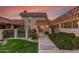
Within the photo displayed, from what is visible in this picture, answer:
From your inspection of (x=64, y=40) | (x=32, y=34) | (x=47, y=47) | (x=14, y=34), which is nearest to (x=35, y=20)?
(x=32, y=34)

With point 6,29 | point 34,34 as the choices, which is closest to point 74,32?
point 34,34

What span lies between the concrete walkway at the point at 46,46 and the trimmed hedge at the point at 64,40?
0.32 ft

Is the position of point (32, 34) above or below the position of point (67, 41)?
above

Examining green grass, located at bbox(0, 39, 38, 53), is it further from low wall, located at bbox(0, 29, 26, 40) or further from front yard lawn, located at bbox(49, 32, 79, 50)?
front yard lawn, located at bbox(49, 32, 79, 50)

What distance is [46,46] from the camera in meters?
10.2

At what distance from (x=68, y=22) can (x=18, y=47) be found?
143 centimetres

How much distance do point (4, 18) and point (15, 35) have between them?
521 mm

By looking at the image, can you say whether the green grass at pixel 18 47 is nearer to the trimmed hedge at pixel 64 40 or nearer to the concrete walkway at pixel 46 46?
the concrete walkway at pixel 46 46

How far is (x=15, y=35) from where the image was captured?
10273 mm

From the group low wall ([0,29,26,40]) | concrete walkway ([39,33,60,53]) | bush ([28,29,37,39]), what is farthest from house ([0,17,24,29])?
concrete walkway ([39,33,60,53])

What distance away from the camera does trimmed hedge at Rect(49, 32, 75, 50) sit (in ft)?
33.2

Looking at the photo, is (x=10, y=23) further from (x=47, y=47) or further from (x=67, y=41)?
(x=67, y=41)

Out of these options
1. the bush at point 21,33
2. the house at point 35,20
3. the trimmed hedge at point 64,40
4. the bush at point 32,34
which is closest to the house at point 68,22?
the trimmed hedge at point 64,40
